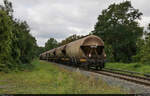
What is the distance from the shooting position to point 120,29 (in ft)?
168

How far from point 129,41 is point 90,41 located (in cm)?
2728

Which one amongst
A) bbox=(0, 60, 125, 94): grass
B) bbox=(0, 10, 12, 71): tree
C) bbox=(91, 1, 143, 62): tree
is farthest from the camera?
bbox=(91, 1, 143, 62): tree

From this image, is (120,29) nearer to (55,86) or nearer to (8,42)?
(8,42)

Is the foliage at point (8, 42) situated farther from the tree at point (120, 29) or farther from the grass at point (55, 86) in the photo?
the tree at point (120, 29)

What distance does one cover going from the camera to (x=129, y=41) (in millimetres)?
51656

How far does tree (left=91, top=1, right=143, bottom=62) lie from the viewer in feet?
170

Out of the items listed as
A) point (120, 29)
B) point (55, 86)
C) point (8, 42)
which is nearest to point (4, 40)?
point (8, 42)

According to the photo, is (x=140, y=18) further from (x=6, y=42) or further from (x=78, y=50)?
(x=6, y=42)

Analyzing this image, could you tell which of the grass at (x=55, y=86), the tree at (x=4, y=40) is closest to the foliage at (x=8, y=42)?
the tree at (x=4, y=40)

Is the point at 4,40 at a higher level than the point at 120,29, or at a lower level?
lower

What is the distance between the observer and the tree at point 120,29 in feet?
170

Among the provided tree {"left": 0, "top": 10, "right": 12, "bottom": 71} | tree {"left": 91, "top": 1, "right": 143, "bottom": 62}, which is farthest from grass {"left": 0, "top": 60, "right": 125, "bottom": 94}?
tree {"left": 91, "top": 1, "right": 143, "bottom": 62}

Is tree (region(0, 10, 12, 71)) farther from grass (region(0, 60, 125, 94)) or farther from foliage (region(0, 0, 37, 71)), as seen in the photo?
grass (region(0, 60, 125, 94))

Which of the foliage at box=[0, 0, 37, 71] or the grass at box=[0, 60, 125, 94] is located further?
the foliage at box=[0, 0, 37, 71]
